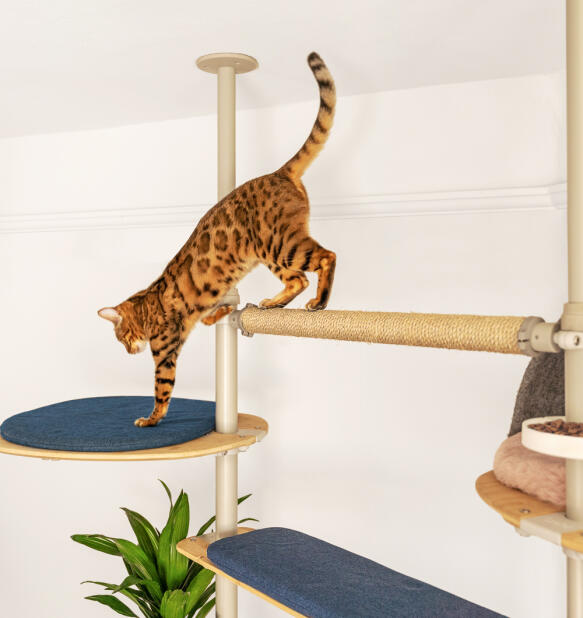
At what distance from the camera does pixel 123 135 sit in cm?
188

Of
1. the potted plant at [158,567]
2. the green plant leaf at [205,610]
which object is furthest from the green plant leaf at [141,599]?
the green plant leaf at [205,610]

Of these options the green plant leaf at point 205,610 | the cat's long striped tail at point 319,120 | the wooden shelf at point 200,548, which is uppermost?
the cat's long striped tail at point 319,120

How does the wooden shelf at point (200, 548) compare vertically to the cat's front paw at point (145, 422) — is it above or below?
below

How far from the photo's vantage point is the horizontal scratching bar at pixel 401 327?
0.76 metres

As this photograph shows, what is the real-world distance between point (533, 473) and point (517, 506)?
52mm

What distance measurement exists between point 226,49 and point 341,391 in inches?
33.8

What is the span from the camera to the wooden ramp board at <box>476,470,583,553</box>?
0.65m

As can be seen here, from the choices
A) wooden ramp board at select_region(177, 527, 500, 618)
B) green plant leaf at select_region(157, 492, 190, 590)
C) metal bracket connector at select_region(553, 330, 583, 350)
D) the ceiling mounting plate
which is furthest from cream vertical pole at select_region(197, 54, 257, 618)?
metal bracket connector at select_region(553, 330, 583, 350)

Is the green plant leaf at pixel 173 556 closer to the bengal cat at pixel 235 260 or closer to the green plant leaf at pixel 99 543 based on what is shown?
the green plant leaf at pixel 99 543

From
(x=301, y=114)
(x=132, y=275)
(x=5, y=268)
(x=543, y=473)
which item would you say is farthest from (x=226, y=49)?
(x=5, y=268)

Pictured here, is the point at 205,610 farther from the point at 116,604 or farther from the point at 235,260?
the point at 235,260

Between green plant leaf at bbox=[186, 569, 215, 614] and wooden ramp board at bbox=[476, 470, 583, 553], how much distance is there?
2.95 feet

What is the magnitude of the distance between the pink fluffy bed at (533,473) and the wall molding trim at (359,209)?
0.77 metres

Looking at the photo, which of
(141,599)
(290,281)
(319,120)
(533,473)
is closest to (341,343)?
(290,281)
